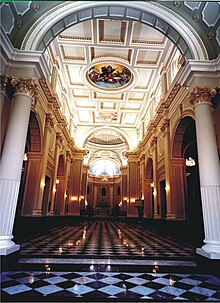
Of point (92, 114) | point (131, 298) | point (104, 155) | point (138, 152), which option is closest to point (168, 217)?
point (131, 298)

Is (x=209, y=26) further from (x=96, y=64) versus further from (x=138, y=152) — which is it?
(x=138, y=152)

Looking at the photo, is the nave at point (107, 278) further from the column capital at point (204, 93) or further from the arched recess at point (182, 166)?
the arched recess at point (182, 166)

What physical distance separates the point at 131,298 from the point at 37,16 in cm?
659

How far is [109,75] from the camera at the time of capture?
13148mm

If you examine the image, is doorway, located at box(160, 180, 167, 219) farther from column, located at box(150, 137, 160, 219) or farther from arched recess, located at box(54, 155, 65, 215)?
arched recess, located at box(54, 155, 65, 215)

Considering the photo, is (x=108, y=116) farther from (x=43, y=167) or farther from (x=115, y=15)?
(x=115, y=15)

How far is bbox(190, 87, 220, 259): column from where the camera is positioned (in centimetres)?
436

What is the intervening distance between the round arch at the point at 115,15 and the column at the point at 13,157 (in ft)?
3.99

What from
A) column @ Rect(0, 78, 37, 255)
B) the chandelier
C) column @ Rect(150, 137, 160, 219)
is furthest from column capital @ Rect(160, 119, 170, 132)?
the chandelier

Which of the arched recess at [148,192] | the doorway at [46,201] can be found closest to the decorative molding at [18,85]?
→ the doorway at [46,201]

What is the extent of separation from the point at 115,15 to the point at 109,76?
7.18 metres

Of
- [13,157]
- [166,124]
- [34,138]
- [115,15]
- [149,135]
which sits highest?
[115,15]

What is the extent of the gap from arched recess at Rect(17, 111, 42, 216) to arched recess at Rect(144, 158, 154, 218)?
843cm

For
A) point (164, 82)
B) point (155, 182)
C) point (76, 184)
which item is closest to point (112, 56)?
point (164, 82)
